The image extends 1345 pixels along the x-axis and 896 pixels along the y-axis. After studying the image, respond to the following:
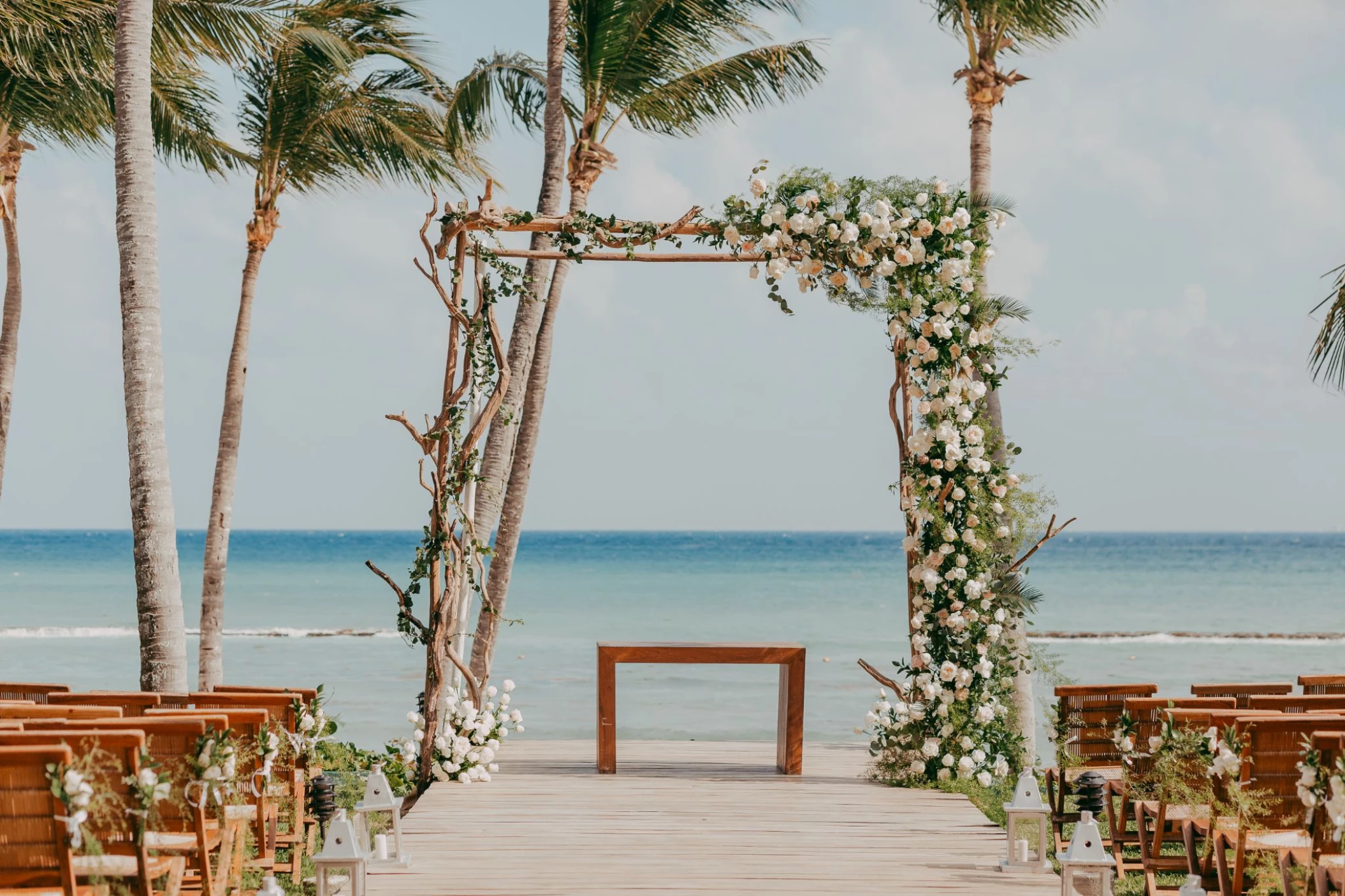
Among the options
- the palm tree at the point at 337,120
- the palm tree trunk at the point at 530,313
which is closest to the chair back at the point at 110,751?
the palm tree trunk at the point at 530,313

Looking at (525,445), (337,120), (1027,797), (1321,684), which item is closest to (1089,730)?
(1027,797)

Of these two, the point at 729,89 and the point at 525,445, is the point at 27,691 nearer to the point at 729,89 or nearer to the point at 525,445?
the point at 525,445

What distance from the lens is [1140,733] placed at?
202 inches

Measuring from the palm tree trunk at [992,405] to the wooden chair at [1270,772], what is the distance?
327 cm

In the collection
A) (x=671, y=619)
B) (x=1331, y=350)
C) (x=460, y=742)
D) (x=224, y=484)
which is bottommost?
(x=671, y=619)

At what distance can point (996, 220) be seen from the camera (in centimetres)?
678

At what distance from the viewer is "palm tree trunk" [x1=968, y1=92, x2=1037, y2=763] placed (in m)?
8.04

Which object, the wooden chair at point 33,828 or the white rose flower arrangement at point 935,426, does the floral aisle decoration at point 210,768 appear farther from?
the white rose flower arrangement at point 935,426

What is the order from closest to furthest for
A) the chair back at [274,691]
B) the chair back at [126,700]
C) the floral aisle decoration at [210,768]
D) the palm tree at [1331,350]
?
the floral aisle decoration at [210,768] → the chair back at [126,700] → the chair back at [274,691] → the palm tree at [1331,350]

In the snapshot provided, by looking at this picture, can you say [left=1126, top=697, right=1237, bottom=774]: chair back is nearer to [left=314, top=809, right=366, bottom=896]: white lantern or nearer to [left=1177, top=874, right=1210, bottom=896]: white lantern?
[left=1177, top=874, right=1210, bottom=896]: white lantern

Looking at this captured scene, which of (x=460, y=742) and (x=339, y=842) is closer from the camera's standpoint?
(x=339, y=842)

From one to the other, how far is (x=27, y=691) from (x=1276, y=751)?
517 centimetres

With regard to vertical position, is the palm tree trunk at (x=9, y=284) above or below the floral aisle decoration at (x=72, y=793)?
above

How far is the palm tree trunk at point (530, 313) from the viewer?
26.2ft
